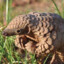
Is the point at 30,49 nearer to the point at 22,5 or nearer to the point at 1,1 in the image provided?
the point at 22,5

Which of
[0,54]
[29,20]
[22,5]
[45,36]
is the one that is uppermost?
[22,5]

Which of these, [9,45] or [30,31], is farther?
[9,45]

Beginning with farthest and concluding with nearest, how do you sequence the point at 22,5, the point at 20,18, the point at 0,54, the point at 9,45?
the point at 22,5 → the point at 9,45 → the point at 0,54 → the point at 20,18

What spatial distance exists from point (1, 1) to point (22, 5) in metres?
0.75

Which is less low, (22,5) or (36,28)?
(22,5)

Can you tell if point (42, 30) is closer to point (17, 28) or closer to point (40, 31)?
point (40, 31)

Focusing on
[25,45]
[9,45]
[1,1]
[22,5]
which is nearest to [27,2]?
[22,5]

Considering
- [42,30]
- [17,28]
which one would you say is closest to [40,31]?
[42,30]

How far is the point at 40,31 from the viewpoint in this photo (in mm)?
1285

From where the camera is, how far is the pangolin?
1.25 m

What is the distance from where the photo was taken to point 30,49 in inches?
51.5

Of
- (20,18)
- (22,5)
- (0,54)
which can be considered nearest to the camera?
(20,18)

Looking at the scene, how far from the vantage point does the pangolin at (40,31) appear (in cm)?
125

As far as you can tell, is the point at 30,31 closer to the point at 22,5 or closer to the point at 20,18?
the point at 20,18
